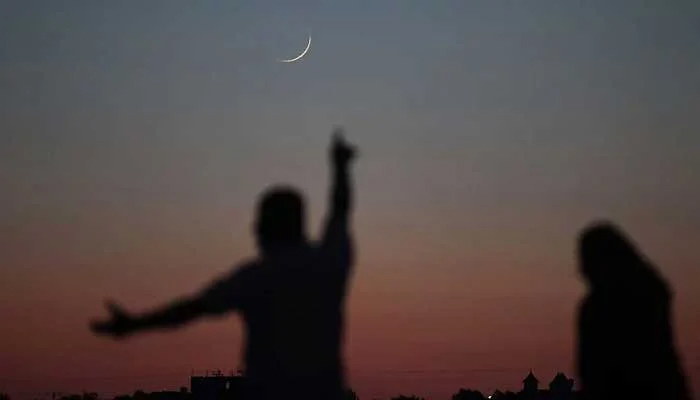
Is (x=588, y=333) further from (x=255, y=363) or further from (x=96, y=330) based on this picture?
(x=96, y=330)

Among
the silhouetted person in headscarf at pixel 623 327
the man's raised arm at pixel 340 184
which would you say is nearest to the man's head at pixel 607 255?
the silhouetted person in headscarf at pixel 623 327

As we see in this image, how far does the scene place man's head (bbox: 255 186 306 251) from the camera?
661cm

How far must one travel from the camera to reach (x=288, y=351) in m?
6.50

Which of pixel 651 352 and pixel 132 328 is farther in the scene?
pixel 651 352

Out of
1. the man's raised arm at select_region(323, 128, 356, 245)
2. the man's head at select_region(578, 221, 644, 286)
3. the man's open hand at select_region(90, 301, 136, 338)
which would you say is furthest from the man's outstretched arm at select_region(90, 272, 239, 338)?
the man's head at select_region(578, 221, 644, 286)

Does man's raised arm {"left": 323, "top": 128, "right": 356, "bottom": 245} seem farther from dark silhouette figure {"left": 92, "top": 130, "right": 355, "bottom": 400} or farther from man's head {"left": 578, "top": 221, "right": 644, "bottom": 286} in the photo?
man's head {"left": 578, "top": 221, "right": 644, "bottom": 286}

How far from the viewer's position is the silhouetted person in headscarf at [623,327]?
328 inches

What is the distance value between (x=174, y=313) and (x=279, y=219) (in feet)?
2.33

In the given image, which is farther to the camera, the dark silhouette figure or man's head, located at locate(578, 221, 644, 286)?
man's head, located at locate(578, 221, 644, 286)

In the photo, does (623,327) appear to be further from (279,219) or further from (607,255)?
(279,219)

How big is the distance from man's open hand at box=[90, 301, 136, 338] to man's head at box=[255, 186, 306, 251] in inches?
30.9

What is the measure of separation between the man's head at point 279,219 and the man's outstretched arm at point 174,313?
0.32m

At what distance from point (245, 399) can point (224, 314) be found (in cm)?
50

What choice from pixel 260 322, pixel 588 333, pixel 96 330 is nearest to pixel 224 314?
pixel 260 322
